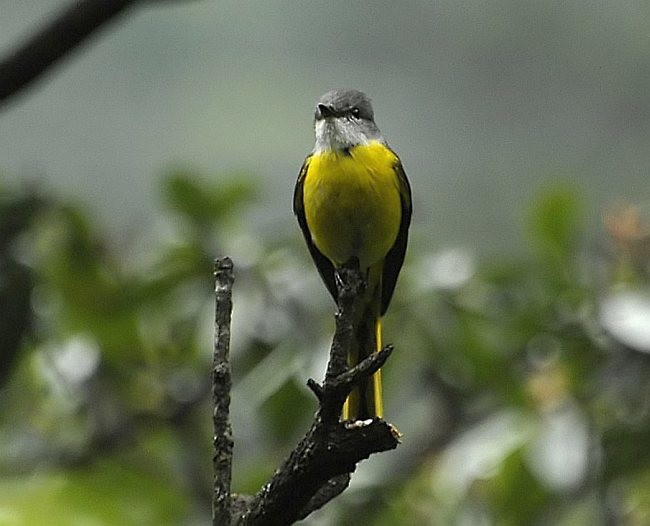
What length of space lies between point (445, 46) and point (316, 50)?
1.55ft

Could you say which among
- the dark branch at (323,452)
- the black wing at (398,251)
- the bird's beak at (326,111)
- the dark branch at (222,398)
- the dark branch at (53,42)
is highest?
the dark branch at (53,42)

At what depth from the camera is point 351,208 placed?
157cm

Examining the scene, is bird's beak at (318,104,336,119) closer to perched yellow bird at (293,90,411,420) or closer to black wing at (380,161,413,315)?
perched yellow bird at (293,90,411,420)

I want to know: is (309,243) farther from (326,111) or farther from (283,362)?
(283,362)

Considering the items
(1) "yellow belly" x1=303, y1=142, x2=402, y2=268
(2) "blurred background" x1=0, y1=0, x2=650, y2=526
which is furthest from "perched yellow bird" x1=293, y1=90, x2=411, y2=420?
(2) "blurred background" x1=0, y1=0, x2=650, y2=526

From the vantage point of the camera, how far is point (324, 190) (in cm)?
159

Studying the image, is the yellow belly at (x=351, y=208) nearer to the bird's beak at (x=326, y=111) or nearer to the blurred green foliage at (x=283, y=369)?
the bird's beak at (x=326, y=111)

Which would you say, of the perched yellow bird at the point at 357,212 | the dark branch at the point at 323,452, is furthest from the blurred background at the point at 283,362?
the dark branch at the point at 323,452

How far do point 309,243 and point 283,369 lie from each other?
518mm

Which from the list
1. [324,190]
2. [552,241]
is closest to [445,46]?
[552,241]

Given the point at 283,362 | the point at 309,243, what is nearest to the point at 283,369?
the point at 283,362

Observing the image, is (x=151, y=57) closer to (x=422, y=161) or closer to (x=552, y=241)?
(x=422, y=161)

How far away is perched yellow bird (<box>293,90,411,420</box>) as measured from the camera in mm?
1553

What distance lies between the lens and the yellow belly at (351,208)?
155 centimetres
